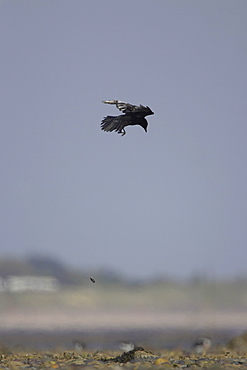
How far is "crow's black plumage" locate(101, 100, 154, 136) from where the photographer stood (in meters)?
26.0

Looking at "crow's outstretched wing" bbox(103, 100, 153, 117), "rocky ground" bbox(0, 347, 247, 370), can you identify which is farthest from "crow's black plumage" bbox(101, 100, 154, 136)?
"rocky ground" bbox(0, 347, 247, 370)

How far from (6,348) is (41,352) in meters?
1.72

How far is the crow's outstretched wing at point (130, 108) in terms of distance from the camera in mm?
25891

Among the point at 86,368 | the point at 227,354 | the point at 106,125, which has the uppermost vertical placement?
the point at 106,125

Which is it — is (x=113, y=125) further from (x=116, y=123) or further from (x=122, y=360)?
(x=122, y=360)

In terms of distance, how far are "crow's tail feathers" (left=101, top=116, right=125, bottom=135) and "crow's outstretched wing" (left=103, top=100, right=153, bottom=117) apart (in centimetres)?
44

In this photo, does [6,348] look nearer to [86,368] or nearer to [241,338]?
[86,368]

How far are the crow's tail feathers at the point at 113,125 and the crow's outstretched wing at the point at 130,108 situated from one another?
436 mm

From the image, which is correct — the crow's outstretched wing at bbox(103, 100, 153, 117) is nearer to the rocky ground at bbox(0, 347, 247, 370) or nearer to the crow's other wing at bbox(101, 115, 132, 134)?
the crow's other wing at bbox(101, 115, 132, 134)

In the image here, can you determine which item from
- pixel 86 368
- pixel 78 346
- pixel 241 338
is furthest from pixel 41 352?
pixel 241 338

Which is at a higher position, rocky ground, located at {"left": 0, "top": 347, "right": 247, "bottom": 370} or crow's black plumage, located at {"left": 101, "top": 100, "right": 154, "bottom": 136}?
crow's black plumage, located at {"left": 101, "top": 100, "right": 154, "bottom": 136}

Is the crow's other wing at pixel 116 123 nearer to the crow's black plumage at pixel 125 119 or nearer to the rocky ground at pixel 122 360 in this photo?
the crow's black plumage at pixel 125 119

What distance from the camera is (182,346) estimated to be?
104 feet

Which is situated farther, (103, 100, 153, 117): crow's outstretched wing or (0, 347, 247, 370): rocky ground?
(103, 100, 153, 117): crow's outstretched wing
